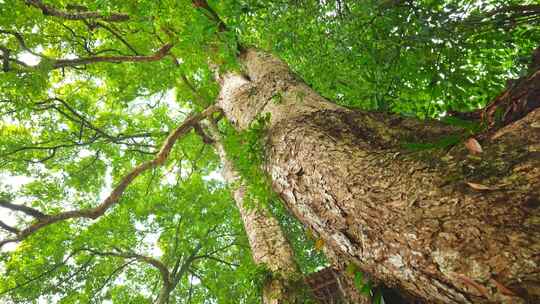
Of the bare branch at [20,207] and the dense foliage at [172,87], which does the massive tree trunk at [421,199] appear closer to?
the dense foliage at [172,87]

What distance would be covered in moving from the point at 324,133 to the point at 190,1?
2.31 meters

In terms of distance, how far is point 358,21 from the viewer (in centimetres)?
279

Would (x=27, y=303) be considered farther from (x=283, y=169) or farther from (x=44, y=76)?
(x=283, y=169)

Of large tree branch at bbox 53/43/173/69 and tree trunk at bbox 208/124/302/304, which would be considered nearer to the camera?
tree trunk at bbox 208/124/302/304

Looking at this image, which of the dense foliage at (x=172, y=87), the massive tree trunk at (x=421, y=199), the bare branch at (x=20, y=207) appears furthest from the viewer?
the bare branch at (x=20, y=207)

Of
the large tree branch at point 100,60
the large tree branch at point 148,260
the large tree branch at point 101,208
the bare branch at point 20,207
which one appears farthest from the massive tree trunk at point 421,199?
the large tree branch at point 148,260

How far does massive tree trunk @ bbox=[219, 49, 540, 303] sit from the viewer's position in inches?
32.1

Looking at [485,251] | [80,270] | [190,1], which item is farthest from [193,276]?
[485,251]

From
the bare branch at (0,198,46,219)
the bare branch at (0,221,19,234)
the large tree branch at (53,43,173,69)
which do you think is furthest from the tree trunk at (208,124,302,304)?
Answer: the bare branch at (0,221,19,234)

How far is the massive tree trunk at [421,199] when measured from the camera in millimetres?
816

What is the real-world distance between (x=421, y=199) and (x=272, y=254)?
10.2ft

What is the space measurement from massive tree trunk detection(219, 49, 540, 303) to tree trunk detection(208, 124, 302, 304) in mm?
1502

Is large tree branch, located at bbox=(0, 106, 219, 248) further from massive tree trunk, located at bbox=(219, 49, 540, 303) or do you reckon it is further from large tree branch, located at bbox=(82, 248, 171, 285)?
massive tree trunk, located at bbox=(219, 49, 540, 303)

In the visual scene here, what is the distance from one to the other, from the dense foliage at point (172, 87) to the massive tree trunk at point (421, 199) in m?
0.67
